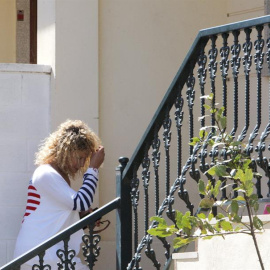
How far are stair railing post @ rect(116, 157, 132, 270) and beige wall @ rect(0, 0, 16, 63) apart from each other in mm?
4042

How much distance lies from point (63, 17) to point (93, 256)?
7.62ft

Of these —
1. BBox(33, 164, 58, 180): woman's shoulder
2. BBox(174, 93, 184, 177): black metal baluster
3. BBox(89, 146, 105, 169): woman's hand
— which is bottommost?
BBox(33, 164, 58, 180): woman's shoulder

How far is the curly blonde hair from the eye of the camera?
299 inches

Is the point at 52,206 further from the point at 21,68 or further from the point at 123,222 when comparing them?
the point at 21,68

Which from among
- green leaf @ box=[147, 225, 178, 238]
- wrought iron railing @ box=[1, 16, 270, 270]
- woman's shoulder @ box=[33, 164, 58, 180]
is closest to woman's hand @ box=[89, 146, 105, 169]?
woman's shoulder @ box=[33, 164, 58, 180]

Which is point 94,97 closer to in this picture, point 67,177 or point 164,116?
point 67,177

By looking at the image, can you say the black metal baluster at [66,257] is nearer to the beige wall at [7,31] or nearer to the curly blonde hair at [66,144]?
the curly blonde hair at [66,144]

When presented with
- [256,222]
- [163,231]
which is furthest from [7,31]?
[256,222]

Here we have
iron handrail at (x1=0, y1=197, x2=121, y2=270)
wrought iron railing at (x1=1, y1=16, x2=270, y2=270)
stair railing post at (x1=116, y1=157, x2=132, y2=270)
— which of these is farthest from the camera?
stair railing post at (x1=116, y1=157, x2=132, y2=270)

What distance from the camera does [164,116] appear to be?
6.86m

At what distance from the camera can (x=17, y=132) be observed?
8.19 m

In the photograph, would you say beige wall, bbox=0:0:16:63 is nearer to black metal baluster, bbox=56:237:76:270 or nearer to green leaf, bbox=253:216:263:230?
black metal baluster, bbox=56:237:76:270

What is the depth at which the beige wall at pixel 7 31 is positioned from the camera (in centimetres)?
1080

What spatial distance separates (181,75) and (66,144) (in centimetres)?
131
